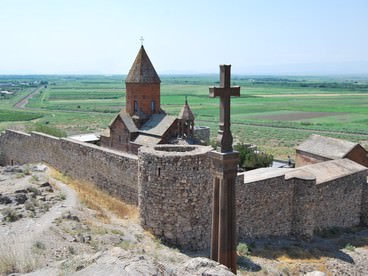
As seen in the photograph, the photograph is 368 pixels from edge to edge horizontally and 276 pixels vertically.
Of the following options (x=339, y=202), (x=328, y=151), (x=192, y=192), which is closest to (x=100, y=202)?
(x=192, y=192)

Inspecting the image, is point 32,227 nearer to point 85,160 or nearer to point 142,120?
point 85,160

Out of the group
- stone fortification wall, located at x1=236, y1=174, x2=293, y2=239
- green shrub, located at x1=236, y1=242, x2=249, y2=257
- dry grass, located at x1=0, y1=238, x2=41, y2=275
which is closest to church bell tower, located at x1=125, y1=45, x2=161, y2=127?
stone fortification wall, located at x1=236, y1=174, x2=293, y2=239

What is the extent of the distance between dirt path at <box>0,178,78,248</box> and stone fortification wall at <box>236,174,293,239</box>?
5438mm

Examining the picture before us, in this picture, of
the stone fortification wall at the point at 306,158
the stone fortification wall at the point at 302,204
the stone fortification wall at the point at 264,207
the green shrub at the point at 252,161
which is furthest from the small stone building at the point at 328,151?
the stone fortification wall at the point at 264,207

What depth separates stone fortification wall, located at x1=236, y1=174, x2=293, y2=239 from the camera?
12797 mm

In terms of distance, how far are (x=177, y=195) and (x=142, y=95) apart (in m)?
14.0

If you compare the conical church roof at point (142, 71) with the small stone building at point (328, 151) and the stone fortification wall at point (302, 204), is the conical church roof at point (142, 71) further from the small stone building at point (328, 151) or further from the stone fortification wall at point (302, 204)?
the stone fortification wall at point (302, 204)

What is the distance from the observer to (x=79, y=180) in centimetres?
1669

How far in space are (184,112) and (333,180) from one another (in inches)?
369

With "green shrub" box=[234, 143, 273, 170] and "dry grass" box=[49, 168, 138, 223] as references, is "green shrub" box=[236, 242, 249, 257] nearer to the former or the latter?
"dry grass" box=[49, 168, 138, 223]

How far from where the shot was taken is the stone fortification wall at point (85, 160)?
14.0m

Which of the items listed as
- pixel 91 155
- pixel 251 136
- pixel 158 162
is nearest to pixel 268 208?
pixel 158 162

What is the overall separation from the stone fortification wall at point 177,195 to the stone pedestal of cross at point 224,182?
14.6 feet

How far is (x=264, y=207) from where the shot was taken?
13.3 metres
